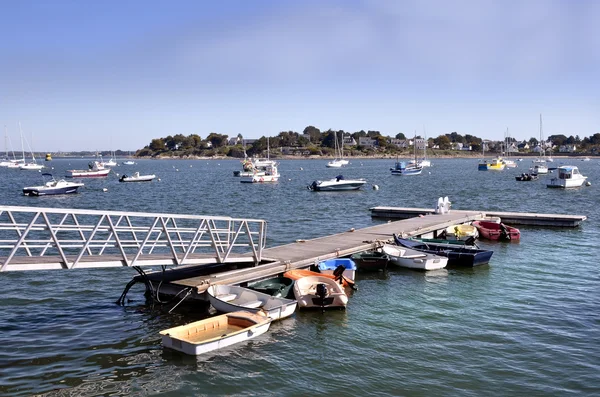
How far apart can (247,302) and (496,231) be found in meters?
21.3

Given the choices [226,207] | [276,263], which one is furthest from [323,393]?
[226,207]

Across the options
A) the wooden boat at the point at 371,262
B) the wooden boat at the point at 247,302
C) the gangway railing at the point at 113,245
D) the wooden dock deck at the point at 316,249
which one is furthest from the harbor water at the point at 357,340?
the gangway railing at the point at 113,245

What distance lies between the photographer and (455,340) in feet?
52.6

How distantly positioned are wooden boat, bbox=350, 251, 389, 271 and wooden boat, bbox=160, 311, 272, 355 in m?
9.32

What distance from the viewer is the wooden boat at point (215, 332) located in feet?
47.8

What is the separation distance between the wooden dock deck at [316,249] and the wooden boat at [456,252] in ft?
5.21

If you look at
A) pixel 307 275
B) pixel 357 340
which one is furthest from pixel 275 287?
pixel 357 340

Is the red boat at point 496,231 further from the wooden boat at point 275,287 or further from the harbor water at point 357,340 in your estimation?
the wooden boat at point 275,287

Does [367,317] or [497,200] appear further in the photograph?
[497,200]

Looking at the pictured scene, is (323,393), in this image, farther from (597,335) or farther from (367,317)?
(597,335)

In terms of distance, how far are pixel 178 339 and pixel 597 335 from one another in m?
12.6

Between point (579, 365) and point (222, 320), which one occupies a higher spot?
point (222, 320)

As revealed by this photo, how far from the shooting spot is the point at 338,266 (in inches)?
869

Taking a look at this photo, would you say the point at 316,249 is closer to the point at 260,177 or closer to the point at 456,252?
the point at 456,252
